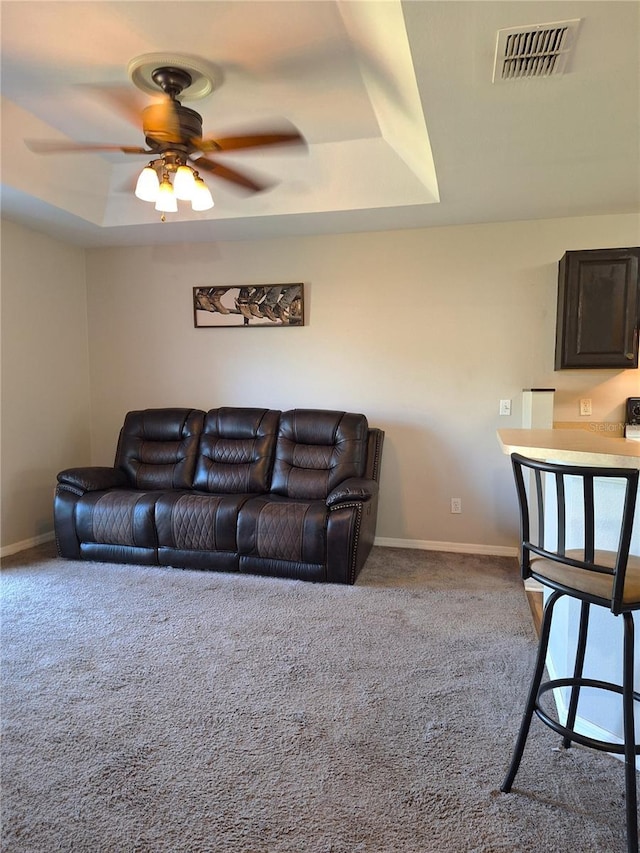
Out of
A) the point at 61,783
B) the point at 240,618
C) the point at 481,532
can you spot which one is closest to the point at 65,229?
the point at 240,618

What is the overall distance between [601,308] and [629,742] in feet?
8.75

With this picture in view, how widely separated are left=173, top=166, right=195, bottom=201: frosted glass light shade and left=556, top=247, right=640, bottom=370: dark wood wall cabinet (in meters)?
2.41

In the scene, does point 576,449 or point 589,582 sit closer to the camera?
point 589,582

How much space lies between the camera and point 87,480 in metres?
3.79

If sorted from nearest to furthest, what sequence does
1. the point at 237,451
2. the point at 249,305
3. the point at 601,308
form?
1. the point at 601,308
2. the point at 237,451
3. the point at 249,305

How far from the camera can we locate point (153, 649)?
2.51 m

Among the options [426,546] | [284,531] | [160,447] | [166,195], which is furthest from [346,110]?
[426,546]

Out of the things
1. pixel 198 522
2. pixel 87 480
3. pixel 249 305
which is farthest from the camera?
pixel 249 305

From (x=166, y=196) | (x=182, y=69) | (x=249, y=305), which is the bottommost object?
(x=249, y=305)

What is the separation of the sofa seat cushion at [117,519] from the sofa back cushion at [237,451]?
456mm

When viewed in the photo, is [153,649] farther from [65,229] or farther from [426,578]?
[65,229]

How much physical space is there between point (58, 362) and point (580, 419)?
13.9 ft

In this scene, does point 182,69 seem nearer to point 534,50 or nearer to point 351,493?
point 534,50

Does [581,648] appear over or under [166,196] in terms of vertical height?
under
